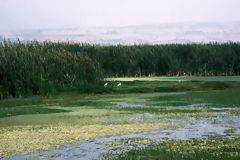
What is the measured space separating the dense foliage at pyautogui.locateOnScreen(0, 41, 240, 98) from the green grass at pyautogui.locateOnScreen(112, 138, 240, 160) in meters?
13.3

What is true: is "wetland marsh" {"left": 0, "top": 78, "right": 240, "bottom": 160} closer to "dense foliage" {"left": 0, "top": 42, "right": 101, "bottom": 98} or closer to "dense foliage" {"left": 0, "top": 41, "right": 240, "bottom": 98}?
"dense foliage" {"left": 0, "top": 42, "right": 101, "bottom": 98}

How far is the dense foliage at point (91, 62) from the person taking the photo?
80.4 ft

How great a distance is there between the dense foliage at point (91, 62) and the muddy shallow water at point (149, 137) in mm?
8741

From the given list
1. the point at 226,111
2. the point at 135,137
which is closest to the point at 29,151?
the point at 135,137

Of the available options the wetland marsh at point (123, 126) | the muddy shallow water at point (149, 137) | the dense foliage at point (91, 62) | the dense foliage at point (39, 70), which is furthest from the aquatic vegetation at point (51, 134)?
the dense foliage at point (91, 62)

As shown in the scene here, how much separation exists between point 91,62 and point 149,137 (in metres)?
15.1

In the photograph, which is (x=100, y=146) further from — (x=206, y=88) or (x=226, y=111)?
(x=206, y=88)

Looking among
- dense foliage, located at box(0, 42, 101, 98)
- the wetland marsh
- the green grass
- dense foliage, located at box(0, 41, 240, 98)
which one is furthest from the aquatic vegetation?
dense foliage, located at box(0, 41, 240, 98)

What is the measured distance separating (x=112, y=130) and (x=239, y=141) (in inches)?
142

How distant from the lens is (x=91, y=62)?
91.9ft

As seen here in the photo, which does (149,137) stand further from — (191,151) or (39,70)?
(39,70)

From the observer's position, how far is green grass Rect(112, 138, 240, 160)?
412 inches

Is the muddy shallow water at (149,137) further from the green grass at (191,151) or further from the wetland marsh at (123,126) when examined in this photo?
the green grass at (191,151)

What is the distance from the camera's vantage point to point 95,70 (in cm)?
2759
